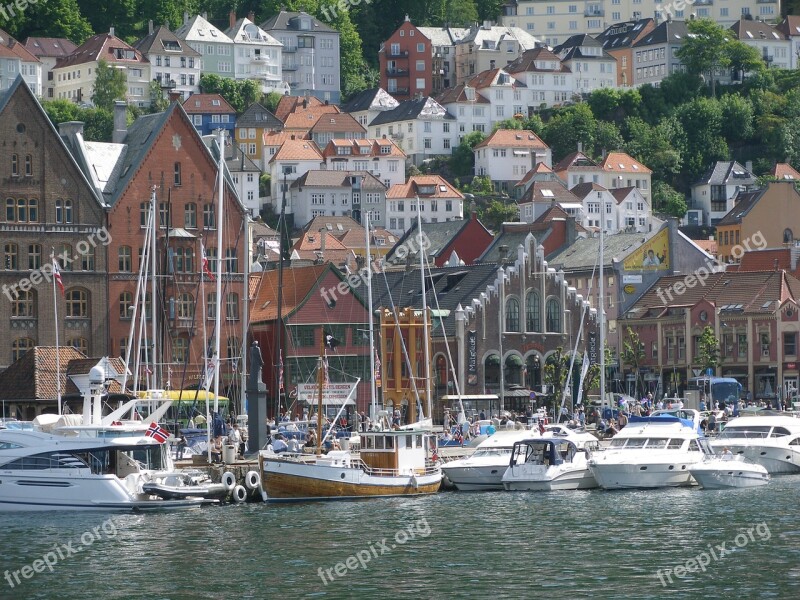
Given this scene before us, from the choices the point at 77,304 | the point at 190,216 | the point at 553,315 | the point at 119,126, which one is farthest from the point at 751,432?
the point at 119,126

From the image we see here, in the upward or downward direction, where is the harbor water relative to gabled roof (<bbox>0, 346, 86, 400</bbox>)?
downward

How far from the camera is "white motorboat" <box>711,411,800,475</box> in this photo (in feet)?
275

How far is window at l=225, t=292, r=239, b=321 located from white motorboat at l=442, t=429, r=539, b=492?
107 feet

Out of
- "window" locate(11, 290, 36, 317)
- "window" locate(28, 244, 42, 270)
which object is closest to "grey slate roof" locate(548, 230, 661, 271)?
"window" locate(28, 244, 42, 270)

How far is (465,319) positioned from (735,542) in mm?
53137

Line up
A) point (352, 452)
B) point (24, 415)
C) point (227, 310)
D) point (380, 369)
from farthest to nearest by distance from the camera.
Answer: point (227, 310) < point (380, 369) < point (24, 415) < point (352, 452)

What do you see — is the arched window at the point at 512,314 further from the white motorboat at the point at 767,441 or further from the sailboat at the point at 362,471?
the sailboat at the point at 362,471

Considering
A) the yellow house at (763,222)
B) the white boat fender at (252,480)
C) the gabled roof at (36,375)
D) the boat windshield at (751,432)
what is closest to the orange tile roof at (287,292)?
the gabled roof at (36,375)

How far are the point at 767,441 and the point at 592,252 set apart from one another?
52.6 m

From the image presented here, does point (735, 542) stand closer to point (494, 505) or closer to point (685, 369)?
point (494, 505)

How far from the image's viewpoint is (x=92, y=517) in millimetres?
67125

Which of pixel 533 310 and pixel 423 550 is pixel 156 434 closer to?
pixel 423 550

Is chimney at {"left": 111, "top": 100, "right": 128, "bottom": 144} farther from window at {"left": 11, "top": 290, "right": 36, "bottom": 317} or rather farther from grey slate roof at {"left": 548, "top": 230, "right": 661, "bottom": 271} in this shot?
grey slate roof at {"left": 548, "top": 230, "right": 661, "bottom": 271}

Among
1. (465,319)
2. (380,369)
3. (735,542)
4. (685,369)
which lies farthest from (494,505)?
(685,369)
